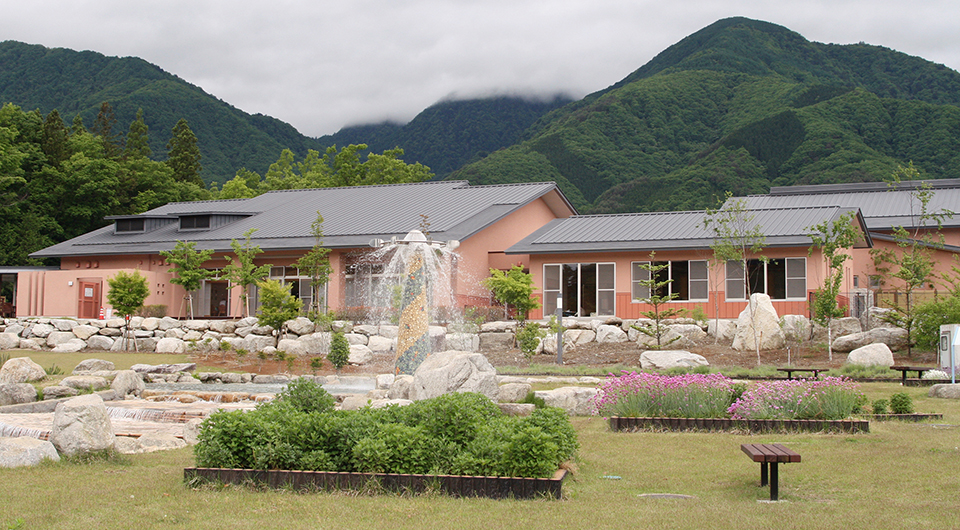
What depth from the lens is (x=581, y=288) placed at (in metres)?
30.9

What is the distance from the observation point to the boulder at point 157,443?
10.5 metres

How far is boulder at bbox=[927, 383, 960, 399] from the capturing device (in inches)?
574

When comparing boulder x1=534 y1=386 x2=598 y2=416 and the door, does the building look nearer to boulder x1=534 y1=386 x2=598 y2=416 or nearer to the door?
the door

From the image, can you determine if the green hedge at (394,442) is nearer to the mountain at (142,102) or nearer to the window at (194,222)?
the window at (194,222)

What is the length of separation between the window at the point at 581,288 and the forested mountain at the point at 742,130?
25.3 metres

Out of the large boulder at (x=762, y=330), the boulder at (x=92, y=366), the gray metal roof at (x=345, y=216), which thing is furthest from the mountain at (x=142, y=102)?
the large boulder at (x=762, y=330)

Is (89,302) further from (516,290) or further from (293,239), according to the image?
(516,290)

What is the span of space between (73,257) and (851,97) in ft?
186

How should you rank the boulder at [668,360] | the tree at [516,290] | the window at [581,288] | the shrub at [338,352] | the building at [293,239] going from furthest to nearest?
the building at [293,239]
the window at [581,288]
the tree at [516,290]
the shrub at [338,352]
the boulder at [668,360]

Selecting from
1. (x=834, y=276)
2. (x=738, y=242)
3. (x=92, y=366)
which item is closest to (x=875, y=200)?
(x=738, y=242)

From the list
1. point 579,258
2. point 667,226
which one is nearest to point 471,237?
point 579,258

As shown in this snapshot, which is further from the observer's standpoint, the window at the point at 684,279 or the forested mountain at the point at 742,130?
the forested mountain at the point at 742,130

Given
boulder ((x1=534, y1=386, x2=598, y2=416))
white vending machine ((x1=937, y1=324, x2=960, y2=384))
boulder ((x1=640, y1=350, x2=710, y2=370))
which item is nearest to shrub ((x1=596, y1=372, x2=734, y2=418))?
boulder ((x1=534, y1=386, x2=598, y2=416))

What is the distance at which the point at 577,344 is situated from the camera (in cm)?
2667
